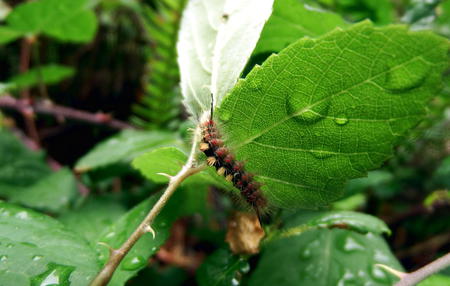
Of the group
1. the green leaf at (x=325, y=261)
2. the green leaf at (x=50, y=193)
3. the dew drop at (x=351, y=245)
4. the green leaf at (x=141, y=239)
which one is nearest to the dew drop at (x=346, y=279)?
the green leaf at (x=325, y=261)

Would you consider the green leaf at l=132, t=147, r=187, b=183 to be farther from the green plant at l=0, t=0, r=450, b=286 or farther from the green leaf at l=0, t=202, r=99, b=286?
the green leaf at l=0, t=202, r=99, b=286

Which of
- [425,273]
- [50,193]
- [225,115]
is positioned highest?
[225,115]

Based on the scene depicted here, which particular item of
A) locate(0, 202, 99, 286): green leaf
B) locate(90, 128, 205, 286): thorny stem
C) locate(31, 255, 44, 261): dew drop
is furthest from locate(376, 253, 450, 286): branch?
locate(31, 255, 44, 261): dew drop

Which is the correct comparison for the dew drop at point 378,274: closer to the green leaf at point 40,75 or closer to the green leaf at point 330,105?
the green leaf at point 330,105

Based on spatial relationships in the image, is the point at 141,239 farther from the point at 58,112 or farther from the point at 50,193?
the point at 58,112

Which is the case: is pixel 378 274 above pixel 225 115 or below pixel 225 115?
below

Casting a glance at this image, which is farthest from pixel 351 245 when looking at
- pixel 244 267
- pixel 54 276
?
pixel 54 276

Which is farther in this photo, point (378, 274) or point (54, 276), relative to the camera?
point (378, 274)
